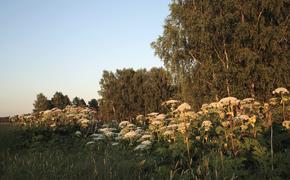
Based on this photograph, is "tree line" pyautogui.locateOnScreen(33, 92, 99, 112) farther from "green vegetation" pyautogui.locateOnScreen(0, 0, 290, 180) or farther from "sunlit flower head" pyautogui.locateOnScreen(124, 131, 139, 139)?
"sunlit flower head" pyautogui.locateOnScreen(124, 131, 139, 139)

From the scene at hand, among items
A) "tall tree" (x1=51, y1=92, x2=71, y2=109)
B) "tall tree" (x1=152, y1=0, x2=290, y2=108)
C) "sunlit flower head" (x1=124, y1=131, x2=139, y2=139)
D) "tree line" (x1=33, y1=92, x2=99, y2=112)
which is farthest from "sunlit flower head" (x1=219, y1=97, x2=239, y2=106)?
"tall tree" (x1=51, y1=92, x2=71, y2=109)

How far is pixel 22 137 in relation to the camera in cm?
1378

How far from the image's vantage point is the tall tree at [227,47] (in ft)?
91.5

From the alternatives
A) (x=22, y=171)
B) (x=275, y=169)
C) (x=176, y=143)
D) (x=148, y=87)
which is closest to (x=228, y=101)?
(x=176, y=143)

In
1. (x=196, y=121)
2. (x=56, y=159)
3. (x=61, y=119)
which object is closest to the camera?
(x=56, y=159)

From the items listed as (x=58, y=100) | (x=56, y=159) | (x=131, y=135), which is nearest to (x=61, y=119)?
(x=131, y=135)

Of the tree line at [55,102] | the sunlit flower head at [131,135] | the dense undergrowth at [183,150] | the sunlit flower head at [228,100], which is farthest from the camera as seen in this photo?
the tree line at [55,102]

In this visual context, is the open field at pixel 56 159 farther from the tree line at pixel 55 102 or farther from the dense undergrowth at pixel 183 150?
the tree line at pixel 55 102

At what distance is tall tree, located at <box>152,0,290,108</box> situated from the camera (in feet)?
91.5

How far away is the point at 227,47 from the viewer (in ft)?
96.7

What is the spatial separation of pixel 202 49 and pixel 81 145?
18.0 metres

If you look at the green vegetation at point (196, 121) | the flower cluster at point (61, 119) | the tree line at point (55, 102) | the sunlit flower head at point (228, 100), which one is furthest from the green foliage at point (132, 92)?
the sunlit flower head at point (228, 100)

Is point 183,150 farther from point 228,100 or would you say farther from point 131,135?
point 131,135

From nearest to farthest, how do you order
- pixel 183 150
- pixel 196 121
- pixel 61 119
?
pixel 183 150, pixel 196 121, pixel 61 119
